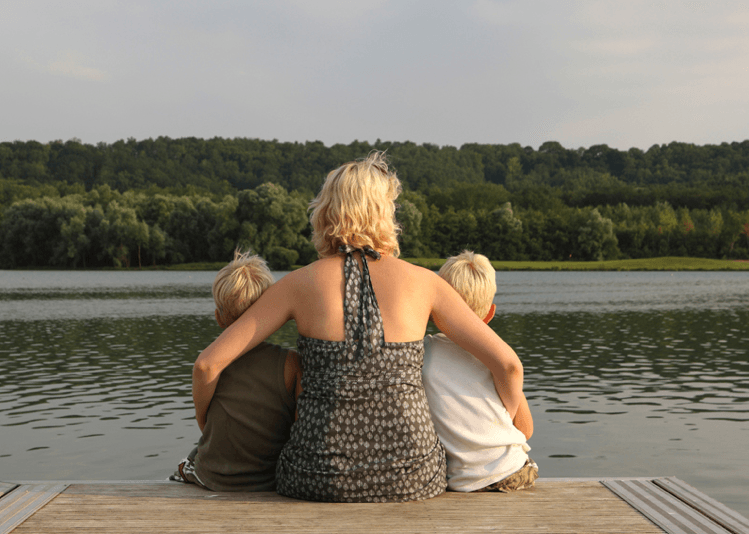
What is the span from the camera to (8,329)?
22.6 metres

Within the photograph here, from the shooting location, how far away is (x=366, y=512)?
10.1ft

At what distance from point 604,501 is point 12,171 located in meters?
125

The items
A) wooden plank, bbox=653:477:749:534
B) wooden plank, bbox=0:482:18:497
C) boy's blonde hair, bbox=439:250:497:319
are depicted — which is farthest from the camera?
boy's blonde hair, bbox=439:250:497:319

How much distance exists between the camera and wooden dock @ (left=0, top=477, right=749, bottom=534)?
2.91 meters

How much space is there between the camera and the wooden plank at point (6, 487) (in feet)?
11.3

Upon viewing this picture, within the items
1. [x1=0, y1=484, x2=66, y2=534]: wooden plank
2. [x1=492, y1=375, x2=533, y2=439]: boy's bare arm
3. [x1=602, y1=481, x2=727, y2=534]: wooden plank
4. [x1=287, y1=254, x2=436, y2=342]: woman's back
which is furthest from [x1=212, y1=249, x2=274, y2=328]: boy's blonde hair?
[x1=602, y1=481, x2=727, y2=534]: wooden plank

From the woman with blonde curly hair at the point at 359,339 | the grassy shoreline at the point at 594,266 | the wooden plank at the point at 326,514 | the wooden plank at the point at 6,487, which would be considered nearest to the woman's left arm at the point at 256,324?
the woman with blonde curly hair at the point at 359,339

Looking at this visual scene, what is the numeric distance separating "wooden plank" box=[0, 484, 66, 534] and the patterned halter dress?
1.10 m

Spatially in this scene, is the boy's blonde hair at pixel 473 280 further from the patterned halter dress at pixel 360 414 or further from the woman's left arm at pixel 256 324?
the woman's left arm at pixel 256 324

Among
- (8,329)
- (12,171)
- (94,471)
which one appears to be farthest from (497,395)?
(12,171)

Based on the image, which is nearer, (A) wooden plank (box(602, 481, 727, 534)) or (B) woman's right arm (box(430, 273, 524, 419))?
(A) wooden plank (box(602, 481, 727, 534))

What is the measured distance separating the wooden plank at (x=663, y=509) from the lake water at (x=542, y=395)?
161 inches

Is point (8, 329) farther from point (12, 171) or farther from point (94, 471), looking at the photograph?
point (12, 171)

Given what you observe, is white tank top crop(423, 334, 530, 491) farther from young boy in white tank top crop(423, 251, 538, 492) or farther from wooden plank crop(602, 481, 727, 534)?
wooden plank crop(602, 481, 727, 534)
